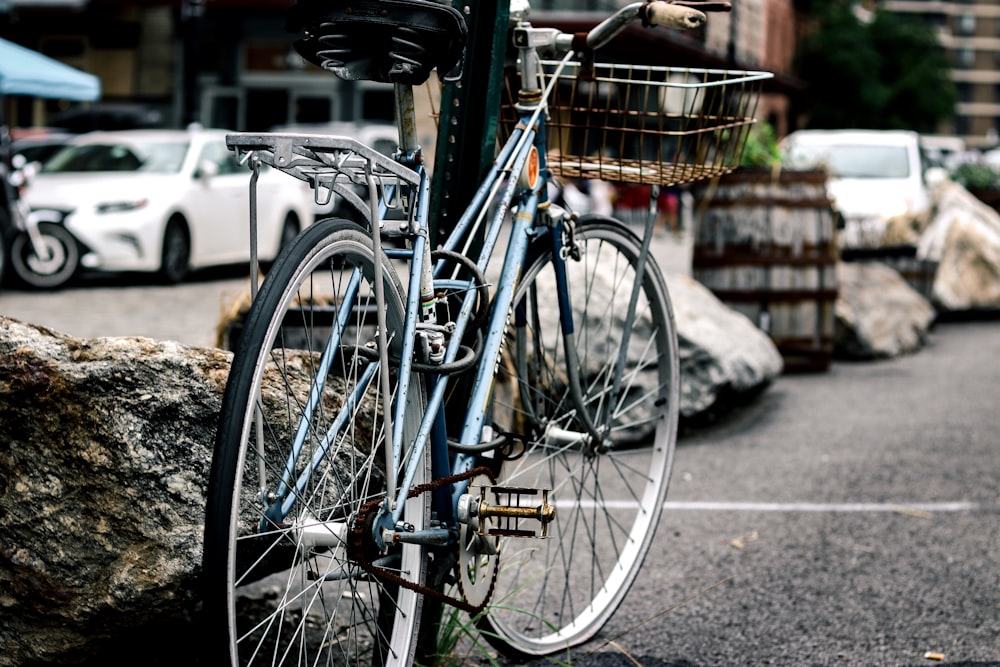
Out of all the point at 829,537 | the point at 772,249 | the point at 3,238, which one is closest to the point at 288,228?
the point at 3,238

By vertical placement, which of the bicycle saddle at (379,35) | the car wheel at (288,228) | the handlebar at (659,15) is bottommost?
the car wheel at (288,228)

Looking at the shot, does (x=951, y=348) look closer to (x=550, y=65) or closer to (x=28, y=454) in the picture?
(x=550, y=65)

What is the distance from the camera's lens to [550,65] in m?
3.41

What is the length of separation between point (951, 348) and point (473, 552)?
27.3ft

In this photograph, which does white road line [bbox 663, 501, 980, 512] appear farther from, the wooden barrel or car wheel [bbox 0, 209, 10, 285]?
car wheel [bbox 0, 209, 10, 285]

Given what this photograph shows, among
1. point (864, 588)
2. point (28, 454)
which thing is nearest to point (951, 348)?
point (864, 588)

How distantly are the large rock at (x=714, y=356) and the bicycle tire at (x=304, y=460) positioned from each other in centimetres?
384

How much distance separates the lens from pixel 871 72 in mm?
56781

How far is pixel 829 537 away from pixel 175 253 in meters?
11.2

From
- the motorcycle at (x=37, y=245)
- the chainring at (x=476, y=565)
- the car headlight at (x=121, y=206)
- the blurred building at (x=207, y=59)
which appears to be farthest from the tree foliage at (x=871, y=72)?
the chainring at (x=476, y=565)

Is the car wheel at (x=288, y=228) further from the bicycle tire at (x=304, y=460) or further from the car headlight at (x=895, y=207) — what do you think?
the bicycle tire at (x=304, y=460)

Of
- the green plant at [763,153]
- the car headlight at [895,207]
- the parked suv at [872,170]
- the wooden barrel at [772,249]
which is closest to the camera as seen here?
the wooden barrel at [772,249]

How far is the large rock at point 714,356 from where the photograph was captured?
6656 mm

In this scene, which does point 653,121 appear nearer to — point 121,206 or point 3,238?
point 3,238
